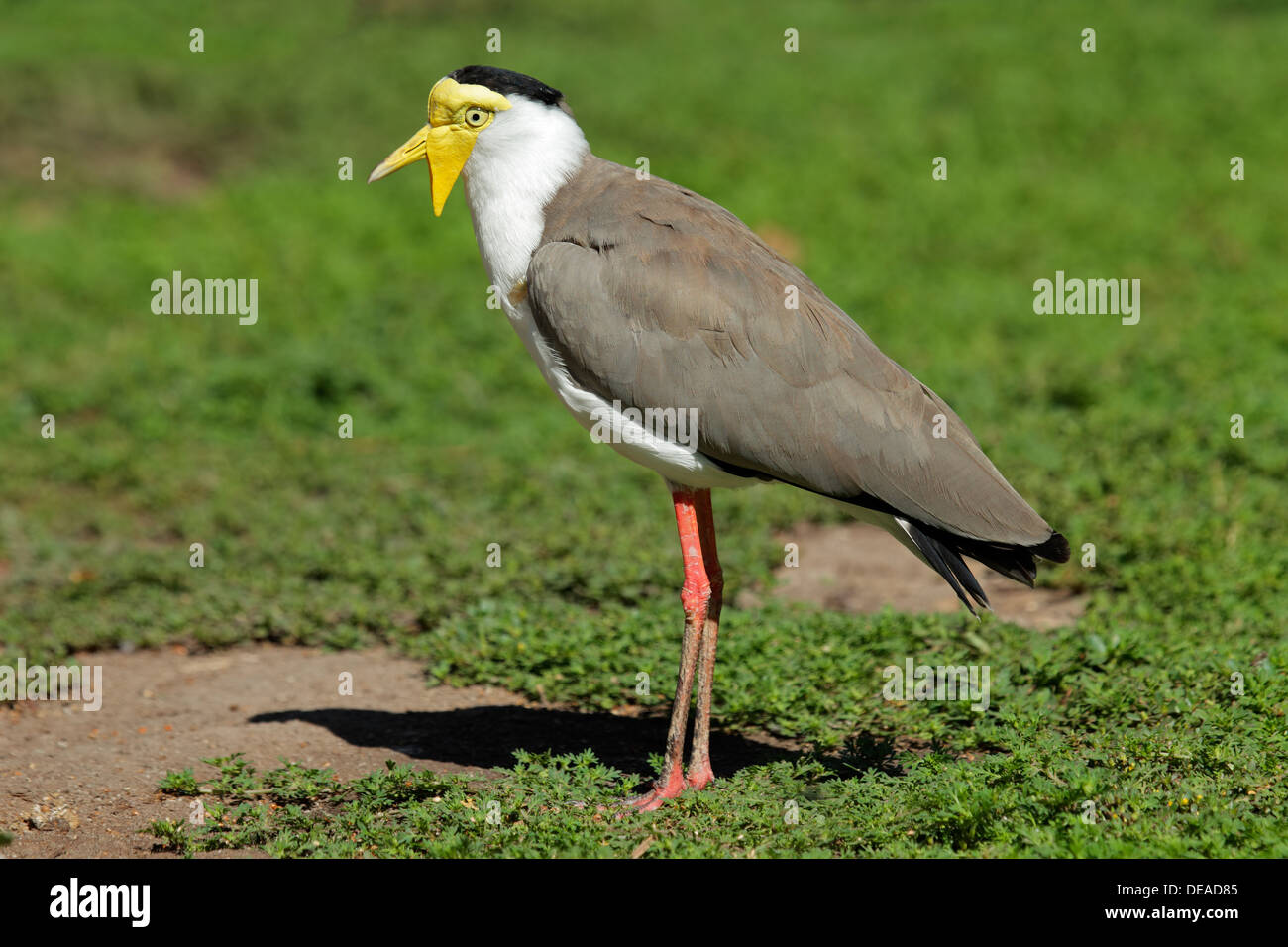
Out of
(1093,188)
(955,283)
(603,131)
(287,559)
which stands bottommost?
(287,559)

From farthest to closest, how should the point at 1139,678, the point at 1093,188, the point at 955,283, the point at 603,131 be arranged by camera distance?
the point at 603,131 < the point at 1093,188 < the point at 955,283 < the point at 1139,678

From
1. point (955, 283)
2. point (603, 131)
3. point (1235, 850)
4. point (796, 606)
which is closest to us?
point (1235, 850)

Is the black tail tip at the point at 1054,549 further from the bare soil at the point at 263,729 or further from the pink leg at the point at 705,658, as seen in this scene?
the bare soil at the point at 263,729

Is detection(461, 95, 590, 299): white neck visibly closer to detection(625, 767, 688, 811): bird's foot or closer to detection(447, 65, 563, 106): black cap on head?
detection(447, 65, 563, 106): black cap on head

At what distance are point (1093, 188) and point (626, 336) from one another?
8.52 metres

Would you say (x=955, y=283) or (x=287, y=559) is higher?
(x=955, y=283)

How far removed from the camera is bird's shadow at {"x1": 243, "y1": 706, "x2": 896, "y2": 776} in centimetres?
500

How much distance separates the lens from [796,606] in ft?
20.5

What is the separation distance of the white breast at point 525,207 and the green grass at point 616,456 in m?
1.16

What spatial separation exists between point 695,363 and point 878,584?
269 centimetres

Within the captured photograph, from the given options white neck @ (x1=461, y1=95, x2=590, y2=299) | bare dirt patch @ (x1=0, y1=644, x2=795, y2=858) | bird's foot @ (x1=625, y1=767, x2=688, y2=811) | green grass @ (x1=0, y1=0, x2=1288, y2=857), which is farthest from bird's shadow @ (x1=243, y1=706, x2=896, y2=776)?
white neck @ (x1=461, y1=95, x2=590, y2=299)

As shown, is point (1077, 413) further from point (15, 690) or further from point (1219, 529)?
point (15, 690)

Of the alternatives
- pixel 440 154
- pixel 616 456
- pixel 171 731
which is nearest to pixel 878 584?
pixel 616 456
